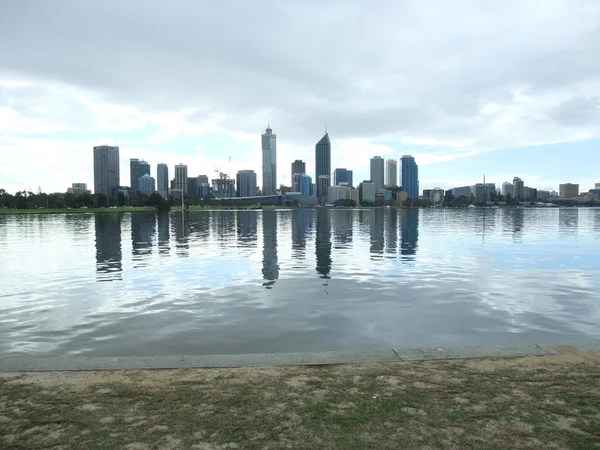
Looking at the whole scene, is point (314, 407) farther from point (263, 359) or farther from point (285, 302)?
point (285, 302)

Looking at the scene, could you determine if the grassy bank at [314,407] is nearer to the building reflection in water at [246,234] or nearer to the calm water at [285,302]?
the calm water at [285,302]

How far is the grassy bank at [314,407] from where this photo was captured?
5918 millimetres

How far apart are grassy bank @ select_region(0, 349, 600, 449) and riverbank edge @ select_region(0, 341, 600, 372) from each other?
35 centimetres

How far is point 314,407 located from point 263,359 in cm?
265

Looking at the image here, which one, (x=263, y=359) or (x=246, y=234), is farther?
(x=246, y=234)

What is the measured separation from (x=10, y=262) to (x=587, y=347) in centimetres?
3037

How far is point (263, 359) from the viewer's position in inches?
367

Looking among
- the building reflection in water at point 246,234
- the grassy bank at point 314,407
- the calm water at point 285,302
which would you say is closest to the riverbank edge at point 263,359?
the grassy bank at point 314,407

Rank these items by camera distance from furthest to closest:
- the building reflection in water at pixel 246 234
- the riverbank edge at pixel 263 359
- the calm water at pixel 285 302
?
the building reflection in water at pixel 246 234, the calm water at pixel 285 302, the riverbank edge at pixel 263 359

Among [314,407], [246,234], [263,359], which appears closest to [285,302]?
[263,359]

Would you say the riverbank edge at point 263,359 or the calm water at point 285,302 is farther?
the calm water at point 285,302

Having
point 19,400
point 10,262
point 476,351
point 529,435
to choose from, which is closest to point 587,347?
point 476,351

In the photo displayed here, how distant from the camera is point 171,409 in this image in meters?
6.80

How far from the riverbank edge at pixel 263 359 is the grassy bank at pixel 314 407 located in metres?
0.35
